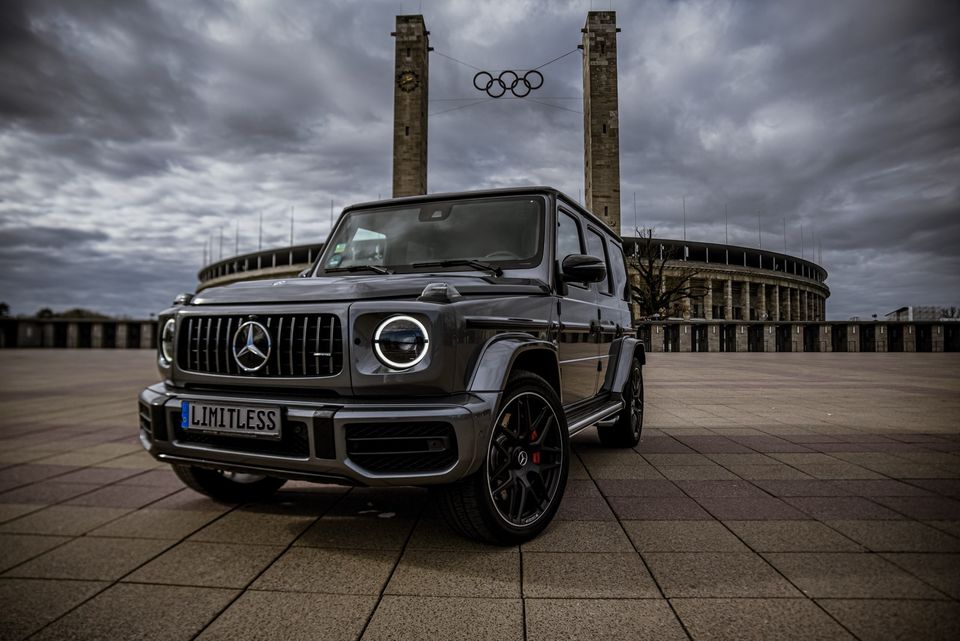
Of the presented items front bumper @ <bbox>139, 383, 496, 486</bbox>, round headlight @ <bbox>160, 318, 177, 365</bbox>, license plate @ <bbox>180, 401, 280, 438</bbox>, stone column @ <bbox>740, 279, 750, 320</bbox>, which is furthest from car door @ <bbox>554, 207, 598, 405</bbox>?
stone column @ <bbox>740, 279, 750, 320</bbox>

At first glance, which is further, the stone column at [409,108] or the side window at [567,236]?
the stone column at [409,108]

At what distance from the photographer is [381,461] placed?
2.29 m

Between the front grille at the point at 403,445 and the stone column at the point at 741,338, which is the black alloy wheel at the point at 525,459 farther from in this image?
the stone column at the point at 741,338

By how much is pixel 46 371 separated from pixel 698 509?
1592 cm

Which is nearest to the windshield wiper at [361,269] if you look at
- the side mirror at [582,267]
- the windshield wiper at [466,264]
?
the windshield wiper at [466,264]

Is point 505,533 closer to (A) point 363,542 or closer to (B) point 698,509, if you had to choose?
(A) point 363,542

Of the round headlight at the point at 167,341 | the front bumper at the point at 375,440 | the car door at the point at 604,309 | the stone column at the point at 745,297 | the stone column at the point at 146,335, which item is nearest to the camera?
the front bumper at the point at 375,440

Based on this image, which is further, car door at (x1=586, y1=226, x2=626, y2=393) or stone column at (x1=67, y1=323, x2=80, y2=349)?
stone column at (x1=67, y1=323, x2=80, y2=349)

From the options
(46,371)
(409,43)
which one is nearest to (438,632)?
(46,371)

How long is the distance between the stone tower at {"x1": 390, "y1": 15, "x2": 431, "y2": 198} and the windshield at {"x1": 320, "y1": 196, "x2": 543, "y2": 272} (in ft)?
129

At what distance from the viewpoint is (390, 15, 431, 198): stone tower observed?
4241 cm

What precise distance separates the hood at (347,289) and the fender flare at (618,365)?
1702 millimetres

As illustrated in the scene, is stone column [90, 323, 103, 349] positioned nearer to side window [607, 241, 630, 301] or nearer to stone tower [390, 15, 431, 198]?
stone tower [390, 15, 431, 198]

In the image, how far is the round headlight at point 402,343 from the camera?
233cm
